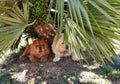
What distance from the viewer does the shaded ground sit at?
4160 mm

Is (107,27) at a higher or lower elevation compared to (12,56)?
higher

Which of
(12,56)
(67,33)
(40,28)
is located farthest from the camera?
(12,56)

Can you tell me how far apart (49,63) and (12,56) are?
786 millimetres

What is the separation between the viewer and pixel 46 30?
4.46 meters

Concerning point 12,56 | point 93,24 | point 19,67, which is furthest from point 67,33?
point 12,56

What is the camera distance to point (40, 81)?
414cm

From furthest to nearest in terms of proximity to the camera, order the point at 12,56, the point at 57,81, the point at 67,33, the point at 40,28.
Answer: the point at 12,56
the point at 40,28
the point at 57,81
the point at 67,33

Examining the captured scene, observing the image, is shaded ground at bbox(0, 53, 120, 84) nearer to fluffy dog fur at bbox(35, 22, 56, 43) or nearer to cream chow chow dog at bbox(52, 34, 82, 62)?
cream chow chow dog at bbox(52, 34, 82, 62)

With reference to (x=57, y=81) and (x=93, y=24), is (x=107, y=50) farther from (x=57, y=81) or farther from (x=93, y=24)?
(x=57, y=81)

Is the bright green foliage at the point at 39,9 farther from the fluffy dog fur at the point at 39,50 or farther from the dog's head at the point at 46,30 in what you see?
the fluffy dog fur at the point at 39,50

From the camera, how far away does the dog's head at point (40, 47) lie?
4.63 m

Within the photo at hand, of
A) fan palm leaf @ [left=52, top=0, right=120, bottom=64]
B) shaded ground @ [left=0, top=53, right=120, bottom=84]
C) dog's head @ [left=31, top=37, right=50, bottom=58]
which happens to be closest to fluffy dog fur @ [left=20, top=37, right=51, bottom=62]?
dog's head @ [left=31, top=37, right=50, bottom=58]

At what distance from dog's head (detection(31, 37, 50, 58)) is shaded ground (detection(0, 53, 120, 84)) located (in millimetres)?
162

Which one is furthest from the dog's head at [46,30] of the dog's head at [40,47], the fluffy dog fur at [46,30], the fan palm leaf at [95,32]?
the fan palm leaf at [95,32]
